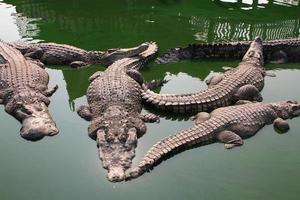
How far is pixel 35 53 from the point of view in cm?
960

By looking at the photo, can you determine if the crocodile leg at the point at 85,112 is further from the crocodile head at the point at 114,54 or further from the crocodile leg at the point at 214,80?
the crocodile leg at the point at 214,80

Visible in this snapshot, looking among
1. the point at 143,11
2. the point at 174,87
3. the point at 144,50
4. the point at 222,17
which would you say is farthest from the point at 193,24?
the point at 174,87

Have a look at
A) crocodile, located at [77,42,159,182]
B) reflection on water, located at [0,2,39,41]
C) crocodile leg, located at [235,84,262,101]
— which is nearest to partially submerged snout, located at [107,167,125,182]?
crocodile, located at [77,42,159,182]

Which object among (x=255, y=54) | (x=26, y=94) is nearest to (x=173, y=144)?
(x=26, y=94)

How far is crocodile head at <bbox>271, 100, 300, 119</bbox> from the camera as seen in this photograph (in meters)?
6.99

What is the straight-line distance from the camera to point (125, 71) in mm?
8289

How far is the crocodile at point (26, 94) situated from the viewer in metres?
6.77

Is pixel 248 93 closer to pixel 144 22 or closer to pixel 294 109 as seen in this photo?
pixel 294 109

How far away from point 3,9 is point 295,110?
31.1 feet

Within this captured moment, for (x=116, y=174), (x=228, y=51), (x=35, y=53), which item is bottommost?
(x=116, y=174)

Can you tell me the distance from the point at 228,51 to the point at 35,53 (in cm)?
416

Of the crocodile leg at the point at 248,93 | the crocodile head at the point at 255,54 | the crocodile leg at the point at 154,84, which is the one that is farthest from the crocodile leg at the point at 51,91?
the crocodile head at the point at 255,54

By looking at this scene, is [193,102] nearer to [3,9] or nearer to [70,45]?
[70,45]

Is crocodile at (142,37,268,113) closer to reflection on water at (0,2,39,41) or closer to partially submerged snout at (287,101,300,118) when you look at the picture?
partially submerged snout at (287,101,300,118)
